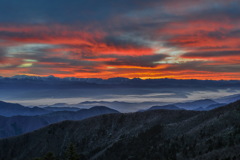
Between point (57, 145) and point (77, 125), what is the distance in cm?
2124

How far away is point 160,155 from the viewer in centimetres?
8144

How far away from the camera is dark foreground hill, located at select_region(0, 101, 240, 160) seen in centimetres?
6725

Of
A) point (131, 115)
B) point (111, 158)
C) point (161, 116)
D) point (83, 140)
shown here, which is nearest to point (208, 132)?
point (111, 158)

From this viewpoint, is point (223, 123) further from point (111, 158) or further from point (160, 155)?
point (111, 158)

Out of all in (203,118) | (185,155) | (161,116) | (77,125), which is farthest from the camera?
(77,125)

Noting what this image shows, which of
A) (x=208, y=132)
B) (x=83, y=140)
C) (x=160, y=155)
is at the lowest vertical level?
(x=83, y=140)

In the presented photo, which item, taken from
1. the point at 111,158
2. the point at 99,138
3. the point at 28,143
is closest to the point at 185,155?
the point at 111,158

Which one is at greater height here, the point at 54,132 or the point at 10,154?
the point at 54,132

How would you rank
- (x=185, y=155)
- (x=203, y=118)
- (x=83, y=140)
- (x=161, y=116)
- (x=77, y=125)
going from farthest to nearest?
1. (x=77, y=125)
2. (x=83, y=140)
3. (x=161, y=116)
4. (x=203, y=118)
5. (x=185, y=155)

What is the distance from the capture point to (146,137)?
383 ft

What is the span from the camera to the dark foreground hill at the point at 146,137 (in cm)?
6725

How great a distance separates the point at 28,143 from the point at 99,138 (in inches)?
2752

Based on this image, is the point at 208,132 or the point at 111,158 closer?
the point at 208,132

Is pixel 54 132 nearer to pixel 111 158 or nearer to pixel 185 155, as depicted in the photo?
pixel 111 158
